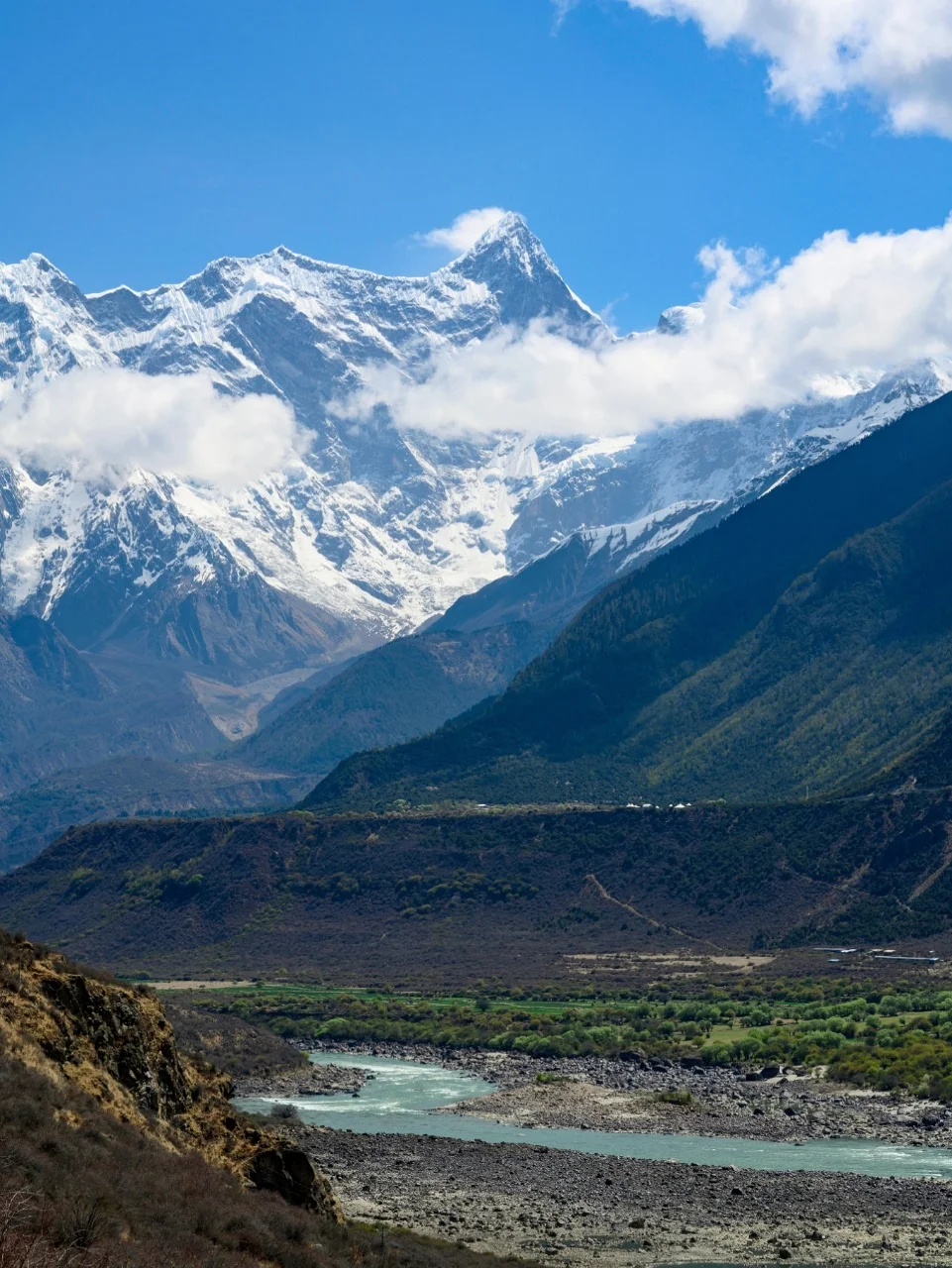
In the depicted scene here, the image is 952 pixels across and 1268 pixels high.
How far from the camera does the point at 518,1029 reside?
17200cm

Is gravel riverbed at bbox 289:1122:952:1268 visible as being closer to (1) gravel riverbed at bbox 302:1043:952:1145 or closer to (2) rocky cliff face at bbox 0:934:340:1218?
(1) gravel riverbed at bbox 302:1043:952:1145

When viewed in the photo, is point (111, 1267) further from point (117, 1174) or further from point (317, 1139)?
point (317, 1139)

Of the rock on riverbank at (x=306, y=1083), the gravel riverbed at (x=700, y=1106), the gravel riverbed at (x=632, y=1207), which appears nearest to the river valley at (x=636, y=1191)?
the gravel riverbed at (x=632, y=1207)

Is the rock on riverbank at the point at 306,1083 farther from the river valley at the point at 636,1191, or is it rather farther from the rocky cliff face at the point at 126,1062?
the rocky cliff face at the point at 126,1062

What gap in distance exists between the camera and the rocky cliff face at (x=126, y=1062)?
58.7m

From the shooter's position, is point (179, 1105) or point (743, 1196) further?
point (743, 1196)

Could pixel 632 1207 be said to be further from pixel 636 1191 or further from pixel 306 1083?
pixel 306 1083

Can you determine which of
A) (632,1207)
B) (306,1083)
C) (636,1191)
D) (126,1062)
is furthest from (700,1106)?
(126,1062)

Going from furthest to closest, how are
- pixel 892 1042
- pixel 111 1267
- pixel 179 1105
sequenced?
pixel 892 1042, pixel 179 1105, pixel 111 1267

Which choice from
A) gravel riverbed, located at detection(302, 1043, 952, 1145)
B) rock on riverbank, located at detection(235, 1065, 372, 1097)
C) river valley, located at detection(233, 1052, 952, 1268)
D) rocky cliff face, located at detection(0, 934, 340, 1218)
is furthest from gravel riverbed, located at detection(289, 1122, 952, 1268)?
rock on riverbank, located at detection(235, 1065, 372, 1097)

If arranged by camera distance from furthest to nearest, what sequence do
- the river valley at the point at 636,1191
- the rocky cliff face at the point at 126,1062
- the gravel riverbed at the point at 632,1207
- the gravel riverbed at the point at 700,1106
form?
the gravel riverbed at the point at 700,1106 → the river valley at the point at 636,1191 → the gravel riverbed at the point at 632,1207 → the rocky cliff face at the point at 126,1062

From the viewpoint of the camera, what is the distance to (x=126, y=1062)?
6275 cm

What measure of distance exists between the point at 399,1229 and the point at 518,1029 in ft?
322

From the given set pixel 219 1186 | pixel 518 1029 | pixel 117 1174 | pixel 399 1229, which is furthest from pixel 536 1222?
pixel 518 1029
